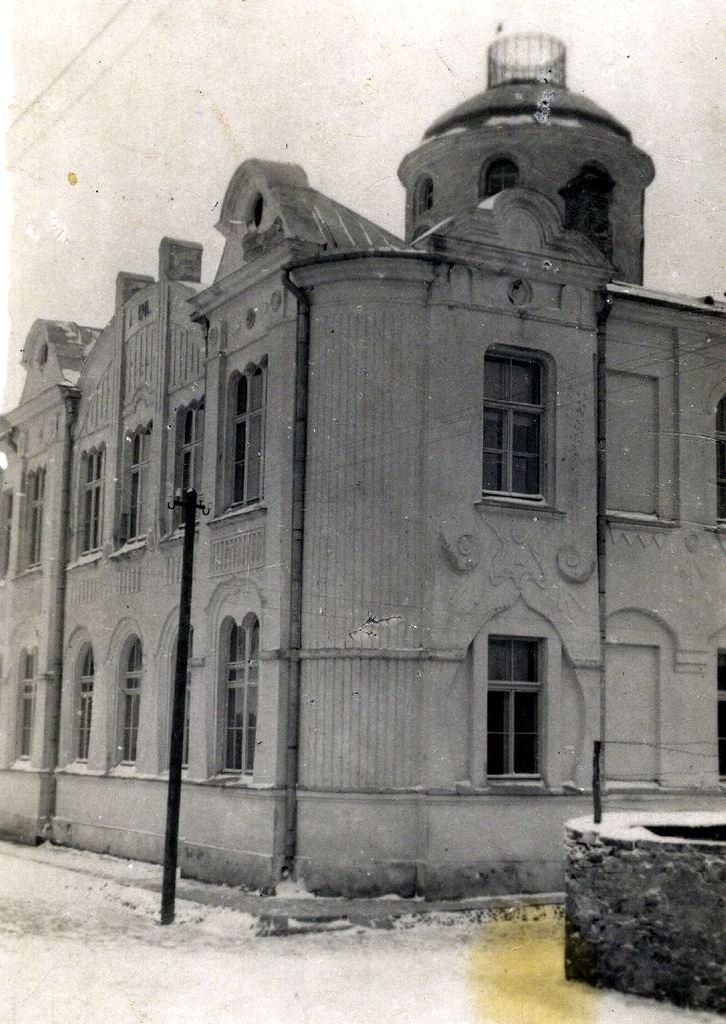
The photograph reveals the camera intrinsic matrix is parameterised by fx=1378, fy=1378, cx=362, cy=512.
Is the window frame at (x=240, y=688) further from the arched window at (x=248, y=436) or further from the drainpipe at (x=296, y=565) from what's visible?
the arched window at (x=248, y=436)

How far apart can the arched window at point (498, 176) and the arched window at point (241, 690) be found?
8707mm

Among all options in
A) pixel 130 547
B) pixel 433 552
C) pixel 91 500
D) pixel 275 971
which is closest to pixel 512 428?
pixel 433 552

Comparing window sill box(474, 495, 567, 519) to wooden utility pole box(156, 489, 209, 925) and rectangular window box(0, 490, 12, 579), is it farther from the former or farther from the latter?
rectangular window box(0, 490, 12, 579)

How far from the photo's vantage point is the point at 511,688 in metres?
18.3

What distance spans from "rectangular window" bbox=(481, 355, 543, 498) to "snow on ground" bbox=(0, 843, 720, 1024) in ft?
18.8

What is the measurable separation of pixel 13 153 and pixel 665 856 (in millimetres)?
8220

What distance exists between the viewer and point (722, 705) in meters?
20.2

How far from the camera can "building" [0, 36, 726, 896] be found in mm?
17578

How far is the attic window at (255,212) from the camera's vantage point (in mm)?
20016

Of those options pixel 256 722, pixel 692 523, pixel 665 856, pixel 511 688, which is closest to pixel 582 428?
pixel 692 523

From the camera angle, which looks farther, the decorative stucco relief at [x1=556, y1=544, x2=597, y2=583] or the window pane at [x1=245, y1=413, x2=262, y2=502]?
the window pane at [x1=245, y1=413, x2=262, y2=502]

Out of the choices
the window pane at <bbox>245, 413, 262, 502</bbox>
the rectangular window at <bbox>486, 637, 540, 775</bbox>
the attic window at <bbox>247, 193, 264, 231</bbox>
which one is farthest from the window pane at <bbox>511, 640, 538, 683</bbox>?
the attic window at <bbox>247, 193, 264, 231</bbox>

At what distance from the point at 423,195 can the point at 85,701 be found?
11.2 m

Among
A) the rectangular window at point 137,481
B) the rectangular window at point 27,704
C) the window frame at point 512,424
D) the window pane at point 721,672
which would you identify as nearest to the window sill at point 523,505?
the window frame at point 512,424
